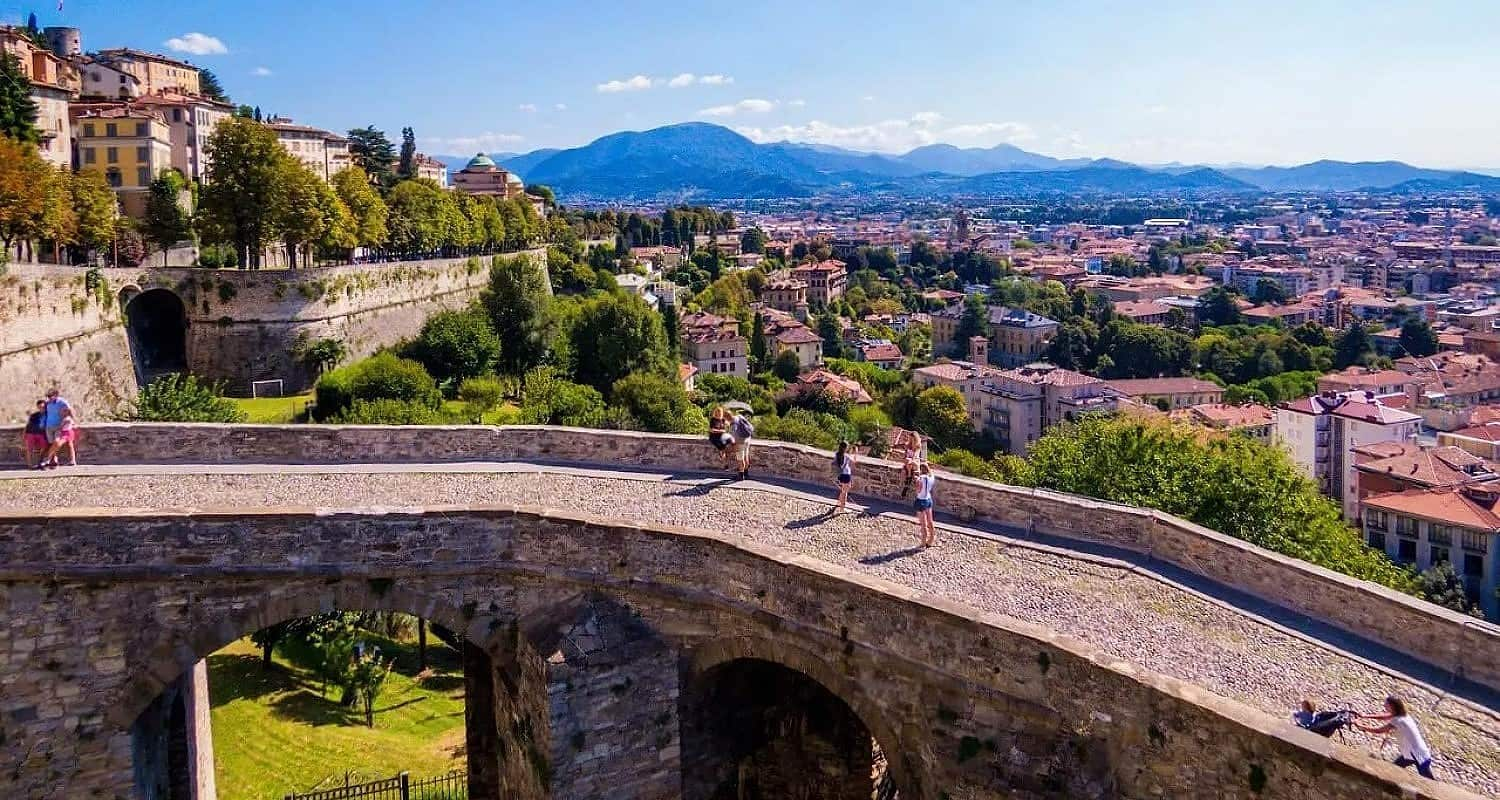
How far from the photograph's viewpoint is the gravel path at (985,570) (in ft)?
28.0

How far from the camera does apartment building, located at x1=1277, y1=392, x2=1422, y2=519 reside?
70.9m

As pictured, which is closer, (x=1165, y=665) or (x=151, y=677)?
(x=1165, y=665)

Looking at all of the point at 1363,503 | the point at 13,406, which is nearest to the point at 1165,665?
the point at 13,406

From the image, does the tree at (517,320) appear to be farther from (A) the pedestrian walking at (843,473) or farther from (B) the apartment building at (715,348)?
(A) the pedestrian walking at (843,473)

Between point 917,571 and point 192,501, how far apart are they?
7.46 meters

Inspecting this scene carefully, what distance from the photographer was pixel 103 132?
190 feet

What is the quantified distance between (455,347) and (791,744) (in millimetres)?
36135

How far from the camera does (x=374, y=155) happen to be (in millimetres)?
82500

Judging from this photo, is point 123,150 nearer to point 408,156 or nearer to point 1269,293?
point 408,156

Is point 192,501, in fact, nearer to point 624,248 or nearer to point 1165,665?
point 1165,665

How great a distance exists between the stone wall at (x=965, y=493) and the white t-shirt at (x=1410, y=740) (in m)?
1.99

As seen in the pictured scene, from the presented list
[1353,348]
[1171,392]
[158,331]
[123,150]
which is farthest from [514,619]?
[1353,348]

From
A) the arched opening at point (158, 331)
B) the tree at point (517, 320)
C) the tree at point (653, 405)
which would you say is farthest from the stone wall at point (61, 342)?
the tree at point (653, 405)

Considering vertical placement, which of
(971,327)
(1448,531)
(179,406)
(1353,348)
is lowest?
(1448,531)
